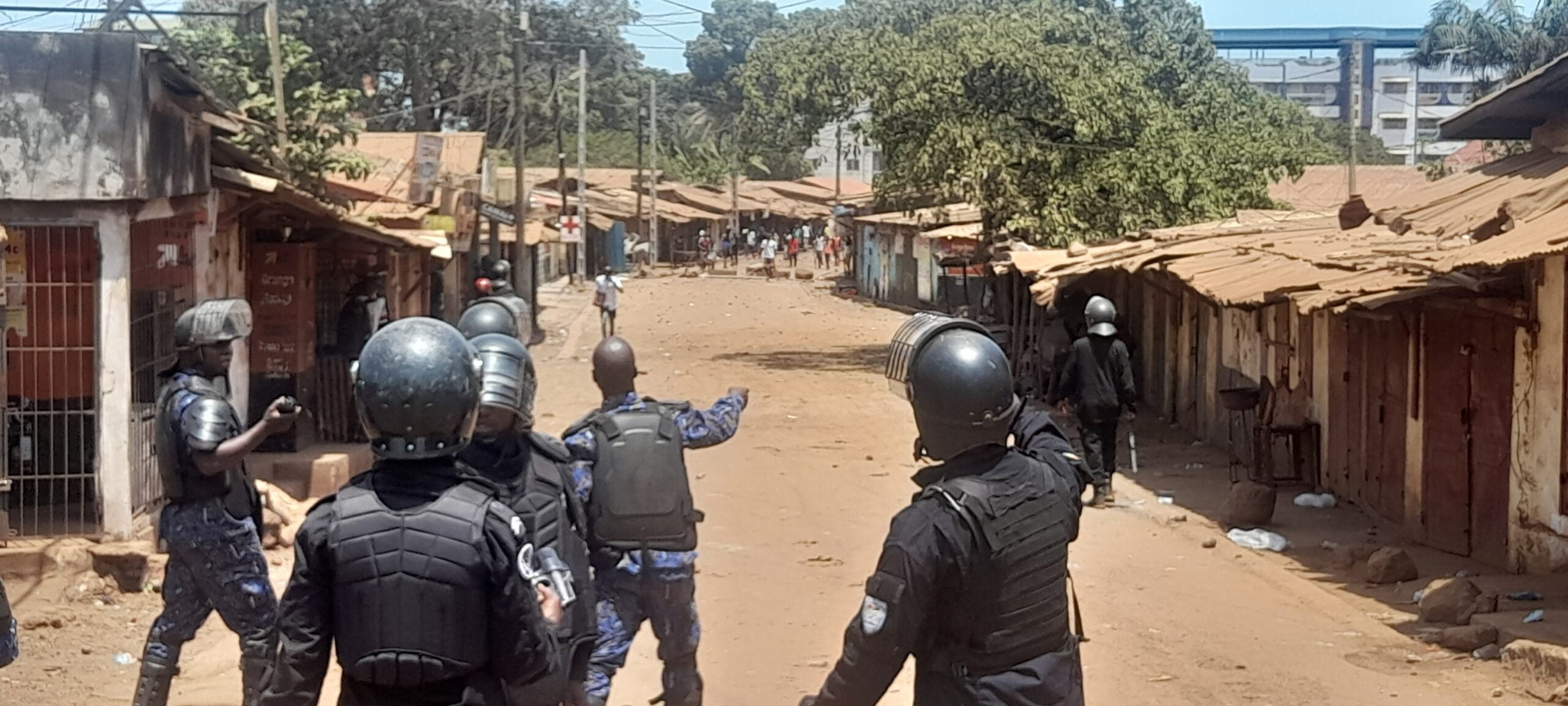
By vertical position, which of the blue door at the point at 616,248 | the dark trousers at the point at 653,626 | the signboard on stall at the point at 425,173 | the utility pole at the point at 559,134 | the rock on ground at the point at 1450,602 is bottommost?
the rock on ground at the point at 1450,602

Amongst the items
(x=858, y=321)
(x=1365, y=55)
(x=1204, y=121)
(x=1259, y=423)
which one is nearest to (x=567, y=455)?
(x=1259, y=423)

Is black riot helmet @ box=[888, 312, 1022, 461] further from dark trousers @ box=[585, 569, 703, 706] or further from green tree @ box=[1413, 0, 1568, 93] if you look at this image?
green tree @ box=[1413, 0, 1568, 93]

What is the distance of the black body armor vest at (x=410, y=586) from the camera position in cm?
340

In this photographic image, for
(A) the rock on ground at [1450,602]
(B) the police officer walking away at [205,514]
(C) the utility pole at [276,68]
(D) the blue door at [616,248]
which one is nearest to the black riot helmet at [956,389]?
(B) the police officer walking away at [205,514]

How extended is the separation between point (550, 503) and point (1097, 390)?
8906 mm

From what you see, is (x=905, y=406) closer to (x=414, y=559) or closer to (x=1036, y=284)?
(x=1036, y=284)

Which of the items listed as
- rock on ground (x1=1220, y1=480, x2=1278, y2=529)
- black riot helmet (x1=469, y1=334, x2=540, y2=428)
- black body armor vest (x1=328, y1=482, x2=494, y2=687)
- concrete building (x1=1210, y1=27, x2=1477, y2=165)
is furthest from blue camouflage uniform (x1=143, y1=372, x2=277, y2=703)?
concrete building (x1=1210, y1=27, x2=1477, y2=165)

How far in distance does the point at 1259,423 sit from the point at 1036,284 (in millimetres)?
4187

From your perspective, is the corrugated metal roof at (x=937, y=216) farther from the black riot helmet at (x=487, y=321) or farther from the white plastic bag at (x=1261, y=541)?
the black riot helmet at (x=487, y=321)

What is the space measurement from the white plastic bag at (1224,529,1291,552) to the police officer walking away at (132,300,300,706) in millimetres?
7762

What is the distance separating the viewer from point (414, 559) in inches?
134

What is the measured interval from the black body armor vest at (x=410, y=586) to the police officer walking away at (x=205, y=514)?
2887mm

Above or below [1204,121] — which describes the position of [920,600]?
below

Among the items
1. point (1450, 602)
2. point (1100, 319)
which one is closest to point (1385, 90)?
point (1100, 319)
